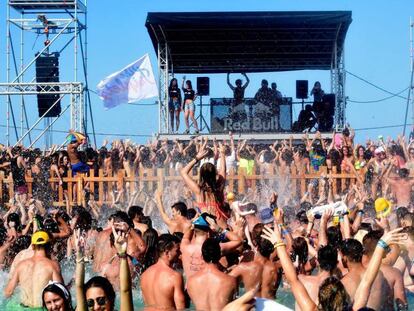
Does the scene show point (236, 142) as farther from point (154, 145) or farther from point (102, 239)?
point (102, 239)

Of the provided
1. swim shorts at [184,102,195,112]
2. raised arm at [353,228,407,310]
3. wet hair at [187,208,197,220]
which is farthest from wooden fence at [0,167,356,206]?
raised arm at [353,228,407,310]

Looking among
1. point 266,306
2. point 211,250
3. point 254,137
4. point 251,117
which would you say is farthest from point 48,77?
point 266,306

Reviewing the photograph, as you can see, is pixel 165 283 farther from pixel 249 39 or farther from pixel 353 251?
pixel 249 39

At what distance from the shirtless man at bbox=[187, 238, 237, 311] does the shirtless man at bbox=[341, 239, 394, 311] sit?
1.05 metres

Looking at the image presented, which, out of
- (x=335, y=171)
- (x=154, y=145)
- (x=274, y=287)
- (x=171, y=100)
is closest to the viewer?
(x=274, y=287)

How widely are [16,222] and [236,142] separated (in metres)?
11.6

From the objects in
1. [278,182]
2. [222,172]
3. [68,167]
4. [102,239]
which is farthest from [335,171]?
[102,239]

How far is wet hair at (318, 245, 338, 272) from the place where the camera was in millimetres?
7258

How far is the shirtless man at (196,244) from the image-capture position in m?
8.41

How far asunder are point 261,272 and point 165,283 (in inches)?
43.8

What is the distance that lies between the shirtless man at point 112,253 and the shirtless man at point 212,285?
1468 mm

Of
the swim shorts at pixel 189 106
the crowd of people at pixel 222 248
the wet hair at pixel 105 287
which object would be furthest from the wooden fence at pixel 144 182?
the wet hair at pixel 105 287

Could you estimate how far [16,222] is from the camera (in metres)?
11.8

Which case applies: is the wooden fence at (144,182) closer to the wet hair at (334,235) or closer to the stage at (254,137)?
the stage at (254,137)
